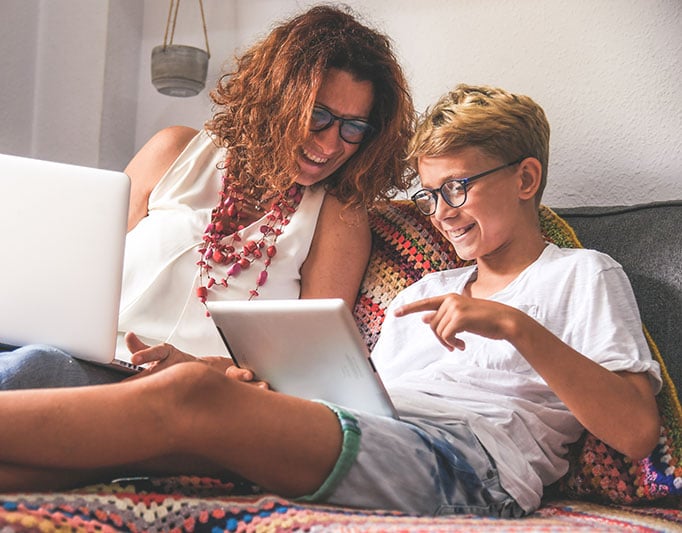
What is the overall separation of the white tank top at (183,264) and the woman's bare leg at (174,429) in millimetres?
628

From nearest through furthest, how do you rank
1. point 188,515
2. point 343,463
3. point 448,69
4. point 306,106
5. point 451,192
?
point 188,515 < point 343,463 < point 451,192 < point 306,106 < point 448,69

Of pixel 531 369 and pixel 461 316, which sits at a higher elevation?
pixel 461 316

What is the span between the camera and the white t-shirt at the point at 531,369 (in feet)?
3.80

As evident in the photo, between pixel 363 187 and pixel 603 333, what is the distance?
0.66 m

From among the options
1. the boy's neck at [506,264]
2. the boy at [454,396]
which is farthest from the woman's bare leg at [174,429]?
the boy's neck at [506,264]

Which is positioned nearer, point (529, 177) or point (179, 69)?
point (529, 177)

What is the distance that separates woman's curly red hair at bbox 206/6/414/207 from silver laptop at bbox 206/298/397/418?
0.55 m

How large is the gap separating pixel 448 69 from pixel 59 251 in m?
1.18

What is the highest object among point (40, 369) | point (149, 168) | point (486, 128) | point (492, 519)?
point (486, 128)

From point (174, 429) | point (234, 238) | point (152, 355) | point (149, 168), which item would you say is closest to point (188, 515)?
point (174, 429)

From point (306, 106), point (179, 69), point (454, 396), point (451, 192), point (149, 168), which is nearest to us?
point (454, 396)

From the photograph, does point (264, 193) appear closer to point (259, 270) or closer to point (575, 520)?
point (259, 270)

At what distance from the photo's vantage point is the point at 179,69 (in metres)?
2.17

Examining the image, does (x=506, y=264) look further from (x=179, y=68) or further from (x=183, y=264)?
(x=179, y=68)
